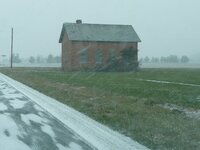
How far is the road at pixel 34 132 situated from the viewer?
357 inches

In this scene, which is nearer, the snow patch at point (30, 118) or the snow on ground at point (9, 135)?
the snow on ground at point (9, 135)

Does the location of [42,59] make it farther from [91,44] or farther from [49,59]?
[91,44]

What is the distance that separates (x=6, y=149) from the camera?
862 cm

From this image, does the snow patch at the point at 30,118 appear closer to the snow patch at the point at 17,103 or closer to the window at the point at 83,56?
the snow patch at the point at 17,103

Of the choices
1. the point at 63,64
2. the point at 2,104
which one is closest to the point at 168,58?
the point at 63,64

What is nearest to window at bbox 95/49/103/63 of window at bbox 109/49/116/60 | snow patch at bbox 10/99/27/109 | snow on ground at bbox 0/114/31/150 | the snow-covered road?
window at bbox 109/49/116/60

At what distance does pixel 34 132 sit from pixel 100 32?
51936 mm

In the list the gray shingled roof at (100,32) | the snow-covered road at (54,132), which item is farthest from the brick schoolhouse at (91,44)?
the snow-covered road at (54,132)

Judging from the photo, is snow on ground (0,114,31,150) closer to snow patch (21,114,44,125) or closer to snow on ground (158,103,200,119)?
snow patch (21,114,44,125)

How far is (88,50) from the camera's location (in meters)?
59.9

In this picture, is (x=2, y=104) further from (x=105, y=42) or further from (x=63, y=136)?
(x=105, y=42)

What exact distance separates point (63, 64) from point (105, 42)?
275 inches

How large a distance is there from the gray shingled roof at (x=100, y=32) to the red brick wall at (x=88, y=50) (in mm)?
526

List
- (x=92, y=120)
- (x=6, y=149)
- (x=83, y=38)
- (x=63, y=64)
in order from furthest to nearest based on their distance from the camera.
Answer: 1. (x=63, y=64)
2. (x=83, y=38)
3. (x=92, y=120)
4. (x=6, y=149)
